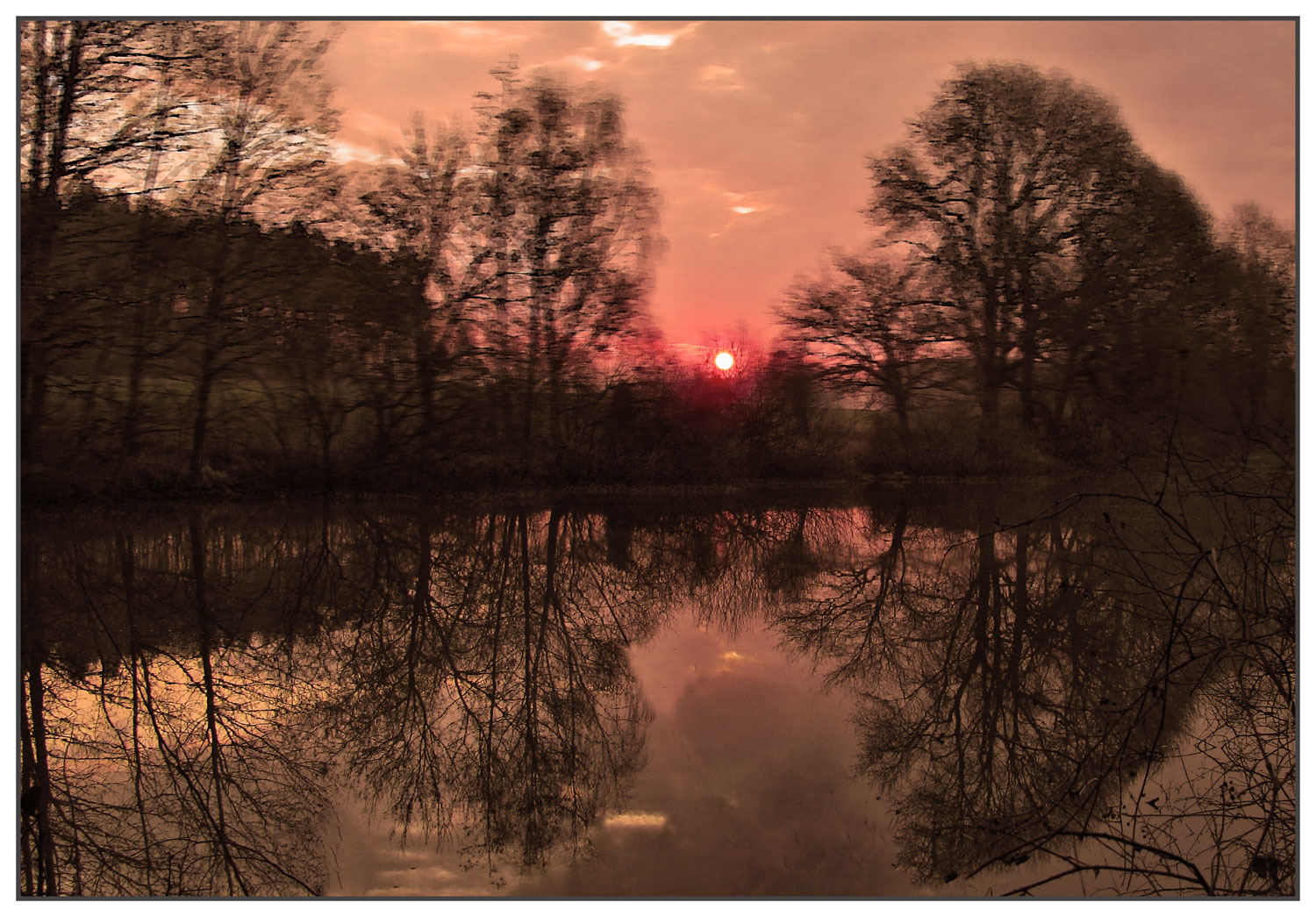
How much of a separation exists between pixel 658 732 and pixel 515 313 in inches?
527

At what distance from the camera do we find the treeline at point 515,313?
11859 mm

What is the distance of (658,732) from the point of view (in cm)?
383

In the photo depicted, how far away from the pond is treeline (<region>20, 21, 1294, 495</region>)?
21.1 ft

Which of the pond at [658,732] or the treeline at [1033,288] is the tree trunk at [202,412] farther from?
the treeline at [1033,288]

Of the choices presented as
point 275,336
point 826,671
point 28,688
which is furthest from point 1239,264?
point 28,688

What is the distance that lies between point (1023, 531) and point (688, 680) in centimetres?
648

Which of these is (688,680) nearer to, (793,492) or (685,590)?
(685,590)

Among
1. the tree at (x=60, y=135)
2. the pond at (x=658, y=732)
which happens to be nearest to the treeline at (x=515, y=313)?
the tree at (x=60, y=135)

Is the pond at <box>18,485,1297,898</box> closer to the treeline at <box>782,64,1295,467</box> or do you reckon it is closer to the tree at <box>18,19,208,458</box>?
the tree at <box>18,19,208,458</box>

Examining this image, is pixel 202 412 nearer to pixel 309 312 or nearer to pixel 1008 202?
pixel 309 312

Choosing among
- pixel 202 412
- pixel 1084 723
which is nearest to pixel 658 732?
pixel 1084 723

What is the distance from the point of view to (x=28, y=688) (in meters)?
4.40

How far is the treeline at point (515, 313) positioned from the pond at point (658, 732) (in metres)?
6.44

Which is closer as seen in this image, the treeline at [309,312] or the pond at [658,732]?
the pond at [658,732]
